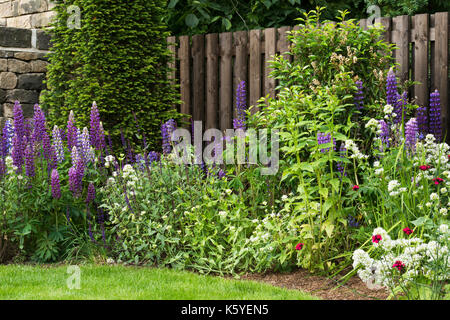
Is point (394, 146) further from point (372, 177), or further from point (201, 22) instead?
point (201, 22)

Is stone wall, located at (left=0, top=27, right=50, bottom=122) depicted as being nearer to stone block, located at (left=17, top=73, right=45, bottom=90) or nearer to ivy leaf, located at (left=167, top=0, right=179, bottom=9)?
stone block, located at (left=17, top=73, right=45, bottom=90)

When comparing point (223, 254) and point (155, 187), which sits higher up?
point (155, 187)

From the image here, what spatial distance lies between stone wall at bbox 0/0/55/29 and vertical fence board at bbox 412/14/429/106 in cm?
488

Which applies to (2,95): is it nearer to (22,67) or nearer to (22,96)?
(22,96)

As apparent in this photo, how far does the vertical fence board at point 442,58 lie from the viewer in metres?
5.46

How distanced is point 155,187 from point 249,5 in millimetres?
4791

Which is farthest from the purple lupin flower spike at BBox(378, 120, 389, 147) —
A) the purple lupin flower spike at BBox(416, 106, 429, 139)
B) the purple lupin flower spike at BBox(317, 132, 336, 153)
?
the purple lupin flower spike at BBox(416, 106, 429, 139)

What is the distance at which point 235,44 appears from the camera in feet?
22.5

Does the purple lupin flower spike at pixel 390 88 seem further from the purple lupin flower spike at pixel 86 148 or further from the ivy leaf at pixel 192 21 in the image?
the ivy leaf at pixel 192 21

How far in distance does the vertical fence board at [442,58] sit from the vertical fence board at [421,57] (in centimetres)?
10

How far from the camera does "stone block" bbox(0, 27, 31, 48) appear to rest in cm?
684

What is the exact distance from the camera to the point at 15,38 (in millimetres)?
6945

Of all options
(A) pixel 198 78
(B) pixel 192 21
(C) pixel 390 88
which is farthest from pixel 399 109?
(B) pixel 192 21
